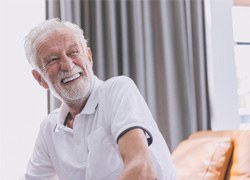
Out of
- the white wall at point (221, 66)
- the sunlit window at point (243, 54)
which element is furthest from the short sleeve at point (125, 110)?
the sunlit window at point (243, 54)

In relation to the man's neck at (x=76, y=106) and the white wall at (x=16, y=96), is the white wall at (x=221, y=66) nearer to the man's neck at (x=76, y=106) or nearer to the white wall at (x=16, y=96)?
the white wall at (x=16, y=96)

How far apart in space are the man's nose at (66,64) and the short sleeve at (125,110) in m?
0.18

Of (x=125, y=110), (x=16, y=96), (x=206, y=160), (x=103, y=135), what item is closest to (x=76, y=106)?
(x=103, y=135)

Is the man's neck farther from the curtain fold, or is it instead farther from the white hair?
the curtain fold

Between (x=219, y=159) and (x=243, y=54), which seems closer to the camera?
(x=219, y=159)

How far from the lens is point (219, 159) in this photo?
1.89 m

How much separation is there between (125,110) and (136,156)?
0.19 m

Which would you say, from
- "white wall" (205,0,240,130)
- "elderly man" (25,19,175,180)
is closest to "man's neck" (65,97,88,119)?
"elderly man" (25,19,175,180)

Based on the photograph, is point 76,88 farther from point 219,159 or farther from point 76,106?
point 219,159

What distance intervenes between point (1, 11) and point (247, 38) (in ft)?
6.10

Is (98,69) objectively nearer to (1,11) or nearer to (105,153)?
(1,11)

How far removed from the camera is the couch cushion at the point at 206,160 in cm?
187

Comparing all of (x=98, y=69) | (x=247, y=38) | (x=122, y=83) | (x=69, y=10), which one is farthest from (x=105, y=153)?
(x=247, y=38)

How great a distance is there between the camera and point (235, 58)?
2.88m
